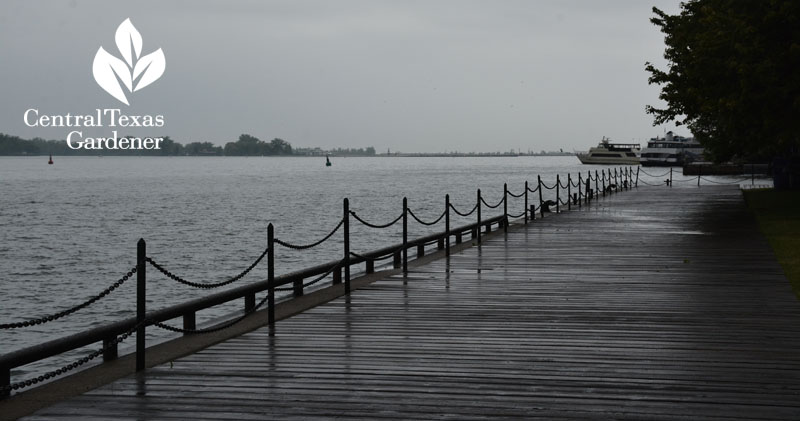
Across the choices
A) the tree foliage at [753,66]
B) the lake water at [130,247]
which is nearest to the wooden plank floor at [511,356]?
the lake water at [130,247]

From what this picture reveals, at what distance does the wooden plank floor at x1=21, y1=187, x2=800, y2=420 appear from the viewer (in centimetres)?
714

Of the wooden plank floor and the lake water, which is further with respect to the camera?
the lake water

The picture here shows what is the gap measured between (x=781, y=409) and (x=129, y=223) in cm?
4957

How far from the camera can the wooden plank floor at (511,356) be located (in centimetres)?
714

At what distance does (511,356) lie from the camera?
902cm

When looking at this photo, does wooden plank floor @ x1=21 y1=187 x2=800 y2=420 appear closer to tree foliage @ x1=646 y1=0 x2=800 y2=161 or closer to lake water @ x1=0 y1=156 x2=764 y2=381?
lake water @ x1=0 y1=156 x2=764 y2=381

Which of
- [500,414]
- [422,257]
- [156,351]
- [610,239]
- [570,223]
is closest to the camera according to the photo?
[500,414]

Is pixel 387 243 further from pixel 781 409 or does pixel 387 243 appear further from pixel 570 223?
pixel 781 409

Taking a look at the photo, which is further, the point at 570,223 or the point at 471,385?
the point at 570,223

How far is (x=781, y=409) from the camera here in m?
6.99

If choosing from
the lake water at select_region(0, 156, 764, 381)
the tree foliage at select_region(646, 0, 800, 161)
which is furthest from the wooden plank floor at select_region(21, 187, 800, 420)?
the tree foliage at select_region(646, 0, 800, 161)

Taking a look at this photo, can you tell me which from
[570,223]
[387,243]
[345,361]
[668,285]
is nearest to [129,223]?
[387,243]

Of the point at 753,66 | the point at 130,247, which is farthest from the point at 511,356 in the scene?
the point at 130,247

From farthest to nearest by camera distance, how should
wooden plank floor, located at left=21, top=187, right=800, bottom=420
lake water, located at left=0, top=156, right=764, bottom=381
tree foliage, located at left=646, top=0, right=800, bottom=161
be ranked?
tree foliage, located at left=646, top=0, right=800, bottom=161 → lake water, located at left=0, top=156, right=764, bottom=381 → wooden plank floor, located at left=21, top=187, right=800, bottom=420
